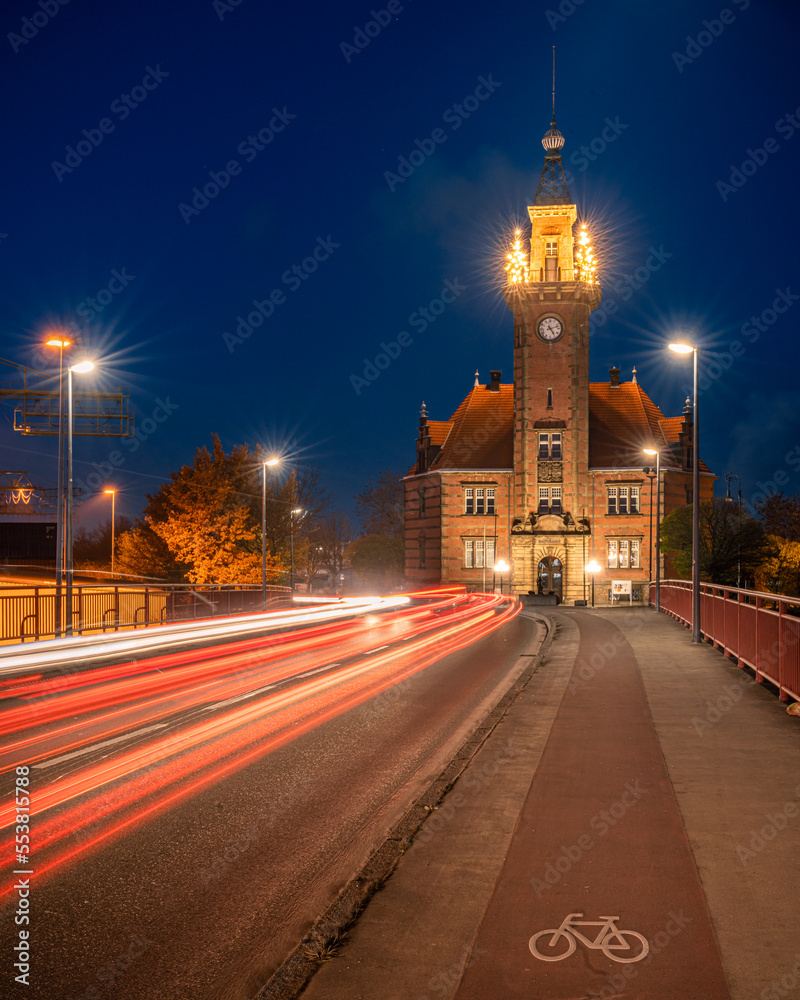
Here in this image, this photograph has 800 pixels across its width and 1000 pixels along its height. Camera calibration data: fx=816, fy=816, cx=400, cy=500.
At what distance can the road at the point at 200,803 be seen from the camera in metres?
4.83

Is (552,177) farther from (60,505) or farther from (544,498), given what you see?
(60,505)

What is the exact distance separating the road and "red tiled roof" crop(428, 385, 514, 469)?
1812 inches

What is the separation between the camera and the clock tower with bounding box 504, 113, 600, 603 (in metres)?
59.1

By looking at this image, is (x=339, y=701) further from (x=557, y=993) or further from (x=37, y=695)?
(x=557, y=993)

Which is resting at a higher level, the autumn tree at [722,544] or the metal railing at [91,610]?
the autumn tree at [722,544]

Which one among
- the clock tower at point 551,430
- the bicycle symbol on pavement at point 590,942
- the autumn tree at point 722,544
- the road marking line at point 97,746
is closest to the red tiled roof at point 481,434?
the clock tower at point 551,430

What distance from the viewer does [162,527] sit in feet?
174

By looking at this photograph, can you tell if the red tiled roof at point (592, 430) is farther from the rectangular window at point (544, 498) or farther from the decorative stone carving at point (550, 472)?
the rectangular window at point (544, 498)

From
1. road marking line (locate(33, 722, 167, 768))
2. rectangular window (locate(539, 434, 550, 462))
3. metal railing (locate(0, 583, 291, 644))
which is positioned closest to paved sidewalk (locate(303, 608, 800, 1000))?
road marking line (locate(33, 722, 167, 768))

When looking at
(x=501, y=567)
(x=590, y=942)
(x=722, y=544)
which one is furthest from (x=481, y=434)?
(x=590, y=942)

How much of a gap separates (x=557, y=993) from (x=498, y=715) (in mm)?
7747

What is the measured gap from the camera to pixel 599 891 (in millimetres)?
5488

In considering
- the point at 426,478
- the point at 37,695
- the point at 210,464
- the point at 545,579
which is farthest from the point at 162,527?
the point at 37,695

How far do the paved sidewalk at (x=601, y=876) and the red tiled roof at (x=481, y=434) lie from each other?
52.1 metres
